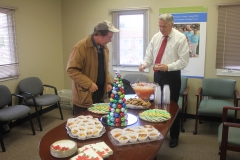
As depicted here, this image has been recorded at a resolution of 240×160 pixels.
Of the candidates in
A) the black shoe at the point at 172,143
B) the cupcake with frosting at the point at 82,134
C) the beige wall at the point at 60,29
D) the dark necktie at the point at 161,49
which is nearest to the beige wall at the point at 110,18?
the beige wall at the point at 60,29

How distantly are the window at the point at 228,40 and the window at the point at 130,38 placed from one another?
1272mm

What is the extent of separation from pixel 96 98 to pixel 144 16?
232 centimetres

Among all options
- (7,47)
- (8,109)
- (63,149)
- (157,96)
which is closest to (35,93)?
(8,109)

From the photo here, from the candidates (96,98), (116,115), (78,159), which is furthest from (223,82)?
(78,159)

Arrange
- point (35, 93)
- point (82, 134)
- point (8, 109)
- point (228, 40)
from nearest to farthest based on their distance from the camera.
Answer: point (82, 134) → point (8, 109) → point (228, 40) → point (35, 93)

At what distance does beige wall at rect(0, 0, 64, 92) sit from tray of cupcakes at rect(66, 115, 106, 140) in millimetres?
2473

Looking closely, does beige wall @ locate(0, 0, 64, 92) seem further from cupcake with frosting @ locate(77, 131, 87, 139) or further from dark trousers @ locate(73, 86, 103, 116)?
cupcake with frosting @ locate(77, 131, 87, 139)

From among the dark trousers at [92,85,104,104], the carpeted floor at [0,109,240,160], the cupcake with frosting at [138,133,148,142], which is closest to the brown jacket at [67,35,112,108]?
the dark trousers at [92,85,104,104]

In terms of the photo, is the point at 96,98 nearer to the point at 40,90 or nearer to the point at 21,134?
the point at 21,134

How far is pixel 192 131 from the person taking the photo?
3.56 m

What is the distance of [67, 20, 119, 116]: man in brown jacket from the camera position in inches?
83.0

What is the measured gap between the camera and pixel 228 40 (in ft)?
12.0

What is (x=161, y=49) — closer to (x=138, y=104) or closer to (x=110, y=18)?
(x=138, y=104)

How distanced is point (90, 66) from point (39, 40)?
2479 mm
